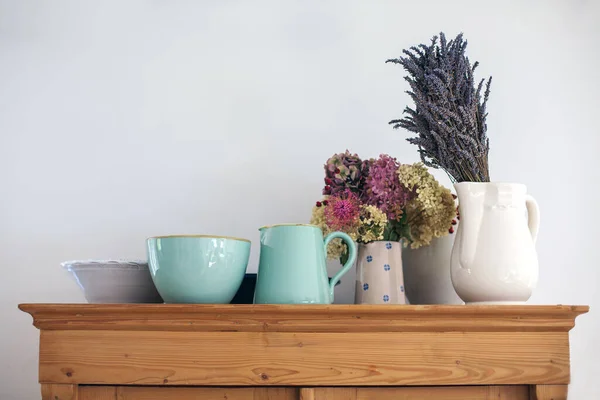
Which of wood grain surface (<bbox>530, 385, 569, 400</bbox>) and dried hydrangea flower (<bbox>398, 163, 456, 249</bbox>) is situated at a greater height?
dried hydrangea flower (<bbox>398, 163, 456, 249</bbox>)

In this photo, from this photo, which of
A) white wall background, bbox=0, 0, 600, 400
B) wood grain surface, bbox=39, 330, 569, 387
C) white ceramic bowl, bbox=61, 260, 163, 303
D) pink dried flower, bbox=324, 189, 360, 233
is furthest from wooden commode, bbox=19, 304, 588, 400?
→ white wall background, bbox=0, 0, 600, 400

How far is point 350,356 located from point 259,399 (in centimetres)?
16

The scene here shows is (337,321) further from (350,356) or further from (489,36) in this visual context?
(489,36)

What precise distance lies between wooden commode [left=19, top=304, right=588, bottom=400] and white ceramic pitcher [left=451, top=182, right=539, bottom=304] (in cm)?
9

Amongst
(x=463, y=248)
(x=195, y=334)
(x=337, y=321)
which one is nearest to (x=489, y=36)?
(x=463, y=248)

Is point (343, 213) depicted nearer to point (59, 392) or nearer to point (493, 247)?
point (493, 247)

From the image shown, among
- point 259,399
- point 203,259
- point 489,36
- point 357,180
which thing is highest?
point 489,36

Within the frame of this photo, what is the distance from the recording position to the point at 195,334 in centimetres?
93

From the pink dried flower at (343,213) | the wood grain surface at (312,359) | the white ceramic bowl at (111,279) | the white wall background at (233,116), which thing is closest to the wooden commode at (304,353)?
the wood grain surface at (312,359)

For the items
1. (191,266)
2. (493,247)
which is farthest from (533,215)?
(191,266)

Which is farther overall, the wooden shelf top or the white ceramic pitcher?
the white ceramic pitcher

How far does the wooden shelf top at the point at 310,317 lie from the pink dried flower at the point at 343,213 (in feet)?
0.76

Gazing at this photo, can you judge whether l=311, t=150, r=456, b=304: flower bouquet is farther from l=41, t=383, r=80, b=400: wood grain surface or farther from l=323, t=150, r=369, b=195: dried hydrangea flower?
l=41, t=383, r=80, b=400: wood grain surface

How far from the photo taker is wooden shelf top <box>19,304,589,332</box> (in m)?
0.91
